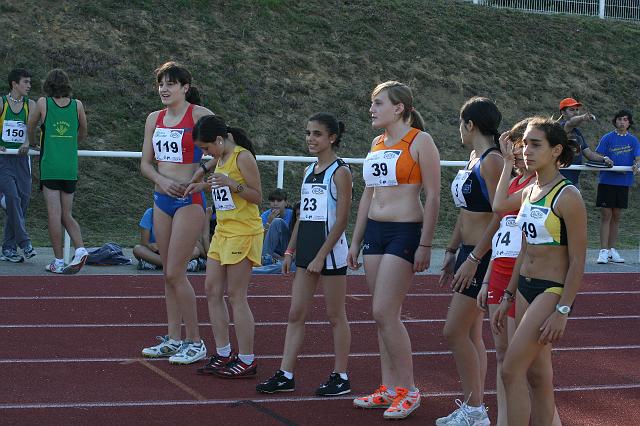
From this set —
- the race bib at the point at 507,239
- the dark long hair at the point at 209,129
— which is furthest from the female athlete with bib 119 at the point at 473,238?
the dark long hair at the point at 209,129

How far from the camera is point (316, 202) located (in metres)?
6.58

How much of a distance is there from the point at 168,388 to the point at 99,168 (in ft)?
39.0

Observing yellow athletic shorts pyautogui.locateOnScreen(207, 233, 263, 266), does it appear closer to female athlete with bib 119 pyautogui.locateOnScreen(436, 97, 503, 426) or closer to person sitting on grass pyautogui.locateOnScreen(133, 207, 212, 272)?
female athlete with bib 119 pyautogui.locateOnScreen(436, 97, 503, 426)

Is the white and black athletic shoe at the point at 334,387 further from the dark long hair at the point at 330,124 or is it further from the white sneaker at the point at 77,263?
the white sneaker at the point at 77,263

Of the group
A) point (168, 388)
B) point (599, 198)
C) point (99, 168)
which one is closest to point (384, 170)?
point (168, 388)

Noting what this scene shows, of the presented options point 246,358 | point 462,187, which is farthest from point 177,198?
point 462,187

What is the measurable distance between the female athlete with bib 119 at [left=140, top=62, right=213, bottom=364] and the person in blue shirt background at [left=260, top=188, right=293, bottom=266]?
15.2 feet

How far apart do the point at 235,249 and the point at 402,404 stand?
161 cm

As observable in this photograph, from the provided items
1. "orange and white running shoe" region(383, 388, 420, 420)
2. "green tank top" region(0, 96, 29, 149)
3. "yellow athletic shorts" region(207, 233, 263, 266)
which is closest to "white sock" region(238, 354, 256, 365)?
"yellow athletic shorts" region(207, 233, 263, 266)

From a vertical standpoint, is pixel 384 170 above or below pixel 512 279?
above

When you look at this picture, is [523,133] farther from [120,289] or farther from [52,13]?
[52,13]

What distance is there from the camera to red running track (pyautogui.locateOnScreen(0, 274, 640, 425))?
20.2 feet

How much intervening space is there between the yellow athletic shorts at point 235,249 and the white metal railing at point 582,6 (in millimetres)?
22737

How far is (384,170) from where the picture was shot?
607cm
